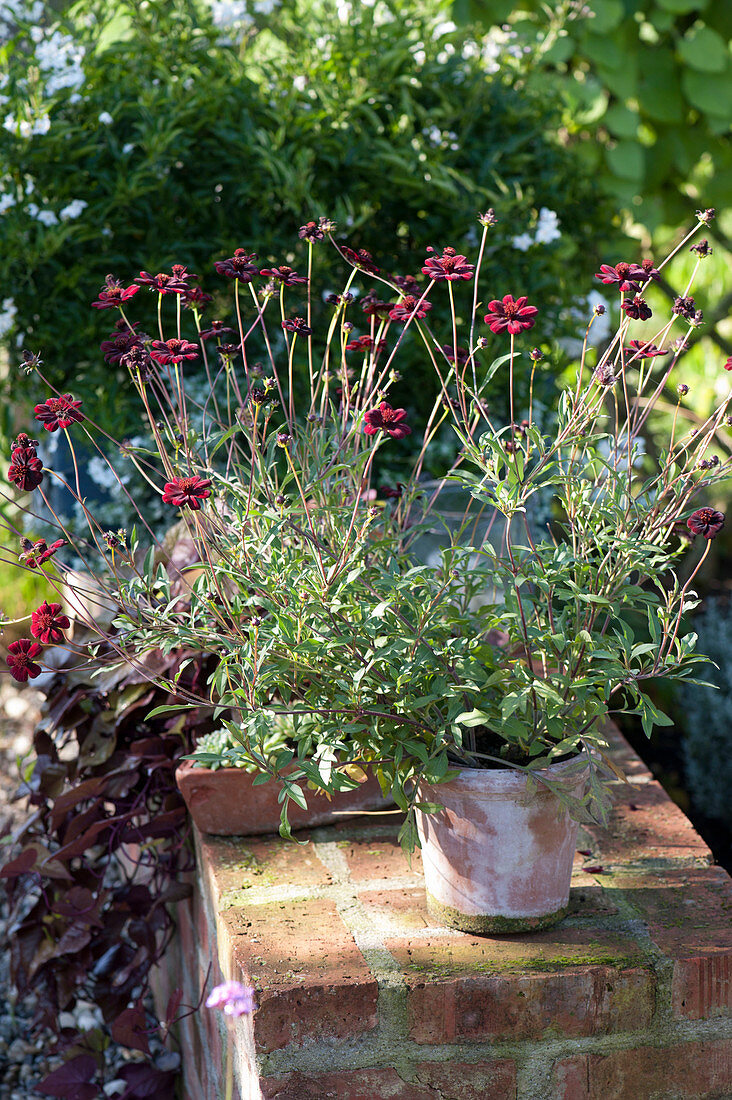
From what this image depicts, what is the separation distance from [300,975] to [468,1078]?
0.24 meters

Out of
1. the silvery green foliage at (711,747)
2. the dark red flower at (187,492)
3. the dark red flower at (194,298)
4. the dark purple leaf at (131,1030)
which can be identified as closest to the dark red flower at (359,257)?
the dark red flower at (194,298)

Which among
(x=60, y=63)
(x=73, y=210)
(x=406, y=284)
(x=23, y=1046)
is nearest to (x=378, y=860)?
(x=406, y=284)

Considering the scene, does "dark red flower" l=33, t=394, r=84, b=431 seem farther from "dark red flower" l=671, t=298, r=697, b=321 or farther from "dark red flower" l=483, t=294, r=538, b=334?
"dark red flower" l=671, t=298, r=697, b=321

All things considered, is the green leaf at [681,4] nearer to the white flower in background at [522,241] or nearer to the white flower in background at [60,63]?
the white flower in background at [522,241]

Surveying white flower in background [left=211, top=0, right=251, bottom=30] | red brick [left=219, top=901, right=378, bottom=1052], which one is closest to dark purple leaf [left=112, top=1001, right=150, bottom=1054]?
red brick [left=219, top=901, right=378, bottom=1052]

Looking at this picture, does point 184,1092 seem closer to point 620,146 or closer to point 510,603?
point 510,603

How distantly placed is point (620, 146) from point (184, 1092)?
2.76 meters

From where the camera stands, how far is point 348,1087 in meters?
1.19

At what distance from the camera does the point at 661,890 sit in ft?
4.65

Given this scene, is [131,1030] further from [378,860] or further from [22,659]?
[22,659]

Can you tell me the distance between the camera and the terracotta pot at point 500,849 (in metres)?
1.23

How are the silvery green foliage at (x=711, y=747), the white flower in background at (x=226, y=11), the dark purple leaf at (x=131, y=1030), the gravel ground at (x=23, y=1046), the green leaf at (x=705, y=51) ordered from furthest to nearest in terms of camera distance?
the green leaf at (x=705, y=51), the silvery green foliage at (x=711, y=747), the white flower in background at (x=226, y=11), the gravel ground at (x=23, y=1046), the dark purple leaf at (x=131, y=1030)

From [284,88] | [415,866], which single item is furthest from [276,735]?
[284,88]

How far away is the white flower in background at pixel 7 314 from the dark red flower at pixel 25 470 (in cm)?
116
